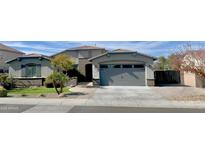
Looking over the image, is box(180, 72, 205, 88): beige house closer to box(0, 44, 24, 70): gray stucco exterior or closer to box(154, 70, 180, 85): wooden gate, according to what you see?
box(154, 70, 180, 85): wooden gate

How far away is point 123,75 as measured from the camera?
20.2 metres

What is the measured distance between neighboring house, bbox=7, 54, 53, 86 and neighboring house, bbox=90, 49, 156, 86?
626 cm

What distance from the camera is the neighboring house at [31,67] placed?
22422 mm

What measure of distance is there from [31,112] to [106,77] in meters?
12.5

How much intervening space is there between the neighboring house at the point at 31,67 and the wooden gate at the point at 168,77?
1324 centimetres

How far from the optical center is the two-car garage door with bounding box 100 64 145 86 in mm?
20094

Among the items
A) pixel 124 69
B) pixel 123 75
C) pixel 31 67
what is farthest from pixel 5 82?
pixel 124 69

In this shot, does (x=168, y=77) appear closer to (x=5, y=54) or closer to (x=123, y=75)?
(x=123, y=75)

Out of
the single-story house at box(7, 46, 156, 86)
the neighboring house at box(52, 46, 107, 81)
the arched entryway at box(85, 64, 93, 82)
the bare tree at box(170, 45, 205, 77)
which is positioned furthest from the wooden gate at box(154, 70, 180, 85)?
the neighboring house at box(52, 46, 107, 81)

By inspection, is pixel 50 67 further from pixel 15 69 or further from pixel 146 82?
pixel 146 82

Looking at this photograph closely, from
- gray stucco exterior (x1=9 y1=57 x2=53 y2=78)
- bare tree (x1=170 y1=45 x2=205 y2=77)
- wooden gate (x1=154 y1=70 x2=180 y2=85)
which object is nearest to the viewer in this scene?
bare tree (x1=170 y1=45 x2=205 y2=77)

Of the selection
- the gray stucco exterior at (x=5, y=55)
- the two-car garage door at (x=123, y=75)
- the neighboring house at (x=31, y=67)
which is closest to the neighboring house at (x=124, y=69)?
the two-car garage door at (x=123, y=75)

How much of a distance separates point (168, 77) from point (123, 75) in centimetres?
699

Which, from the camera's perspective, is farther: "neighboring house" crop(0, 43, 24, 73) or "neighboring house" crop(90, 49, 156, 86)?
"neighboring house" crop(0, 43, 24, 73)
